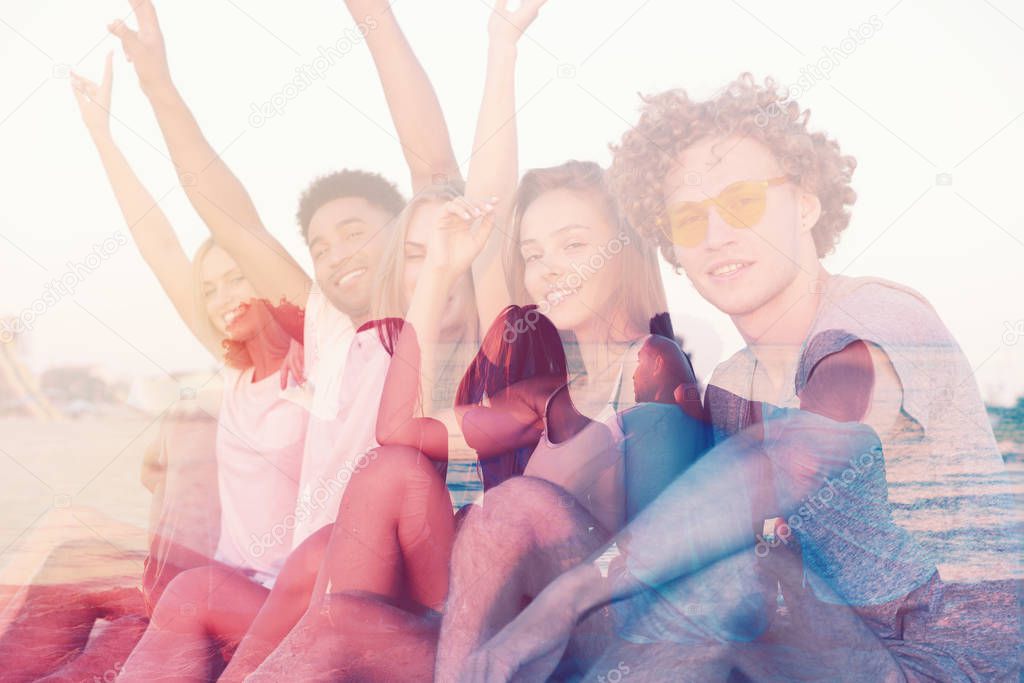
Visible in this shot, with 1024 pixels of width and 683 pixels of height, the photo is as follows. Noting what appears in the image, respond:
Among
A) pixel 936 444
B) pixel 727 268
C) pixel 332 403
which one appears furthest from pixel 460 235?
pixel 936 444

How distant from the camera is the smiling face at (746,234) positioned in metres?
2.56

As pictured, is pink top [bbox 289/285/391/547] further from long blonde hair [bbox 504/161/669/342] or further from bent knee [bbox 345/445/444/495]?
long blonde hair [bbox 504/161/669/342]

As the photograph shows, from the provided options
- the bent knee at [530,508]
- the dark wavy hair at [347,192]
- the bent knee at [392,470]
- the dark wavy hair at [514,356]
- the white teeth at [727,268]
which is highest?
the dark wavy hair at [347,192]

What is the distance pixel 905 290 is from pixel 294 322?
1810mm

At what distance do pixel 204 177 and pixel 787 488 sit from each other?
209cm

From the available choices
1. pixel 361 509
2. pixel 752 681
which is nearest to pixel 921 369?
pixel 752 681

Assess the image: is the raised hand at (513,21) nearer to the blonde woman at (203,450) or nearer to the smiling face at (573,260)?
the smiling face at (573,260)

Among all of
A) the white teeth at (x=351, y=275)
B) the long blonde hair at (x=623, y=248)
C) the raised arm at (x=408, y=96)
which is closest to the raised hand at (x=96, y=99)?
the raised arm at (x=408, y=96)

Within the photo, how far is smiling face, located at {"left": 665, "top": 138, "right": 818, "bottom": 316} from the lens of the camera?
8.40 ft

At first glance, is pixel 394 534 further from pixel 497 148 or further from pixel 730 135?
pixel 730 135

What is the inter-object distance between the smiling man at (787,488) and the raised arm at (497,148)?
14.9 inches

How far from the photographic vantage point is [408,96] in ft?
10.0

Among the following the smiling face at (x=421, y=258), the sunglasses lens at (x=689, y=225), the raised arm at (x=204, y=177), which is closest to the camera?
the sunglasses lens at (x=689, y=225)

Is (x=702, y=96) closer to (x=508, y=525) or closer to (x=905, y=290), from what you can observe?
(x=905, y=290)
